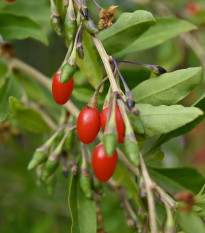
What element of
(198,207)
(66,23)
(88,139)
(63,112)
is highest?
(66,23)

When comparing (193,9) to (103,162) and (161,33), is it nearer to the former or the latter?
(161,33)

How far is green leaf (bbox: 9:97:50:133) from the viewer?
172cm

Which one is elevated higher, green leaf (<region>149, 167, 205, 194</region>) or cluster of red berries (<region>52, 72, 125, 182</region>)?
cluster of red berries (<region>52, 72, 125, 182</region>)

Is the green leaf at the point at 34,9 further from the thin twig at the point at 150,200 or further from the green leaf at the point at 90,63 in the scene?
the thin twig at the point at 150,200

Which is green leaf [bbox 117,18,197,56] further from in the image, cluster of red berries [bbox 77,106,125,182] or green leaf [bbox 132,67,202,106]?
cluster of red berries [bbox 77,106,125,182]

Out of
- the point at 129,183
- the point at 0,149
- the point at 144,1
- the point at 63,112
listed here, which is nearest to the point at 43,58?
the point at 0,149

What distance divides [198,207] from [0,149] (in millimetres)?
3096

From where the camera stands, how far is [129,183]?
184cm

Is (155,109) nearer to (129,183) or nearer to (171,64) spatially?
(129,183)

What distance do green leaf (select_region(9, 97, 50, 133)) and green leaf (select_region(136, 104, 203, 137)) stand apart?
2.08 feet

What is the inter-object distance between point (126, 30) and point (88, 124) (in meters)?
0.51

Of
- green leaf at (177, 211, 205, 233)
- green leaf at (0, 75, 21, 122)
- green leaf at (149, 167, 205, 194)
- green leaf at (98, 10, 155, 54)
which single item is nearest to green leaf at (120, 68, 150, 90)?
green leaf at (98, 10, 155, 54)

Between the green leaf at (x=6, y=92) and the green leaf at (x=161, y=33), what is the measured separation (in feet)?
1.90

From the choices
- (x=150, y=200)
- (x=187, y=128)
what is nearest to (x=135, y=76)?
(x=187, y=128)
